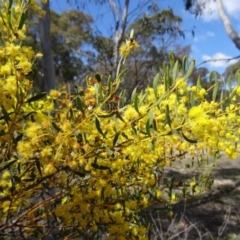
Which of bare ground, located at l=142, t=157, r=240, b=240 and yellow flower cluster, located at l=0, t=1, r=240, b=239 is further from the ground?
yellow flower cluster, located at l=0, t=1, r=240, b=239

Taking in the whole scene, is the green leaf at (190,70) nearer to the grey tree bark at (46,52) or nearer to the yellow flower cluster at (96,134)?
the yellow flower cluster at (96,134)

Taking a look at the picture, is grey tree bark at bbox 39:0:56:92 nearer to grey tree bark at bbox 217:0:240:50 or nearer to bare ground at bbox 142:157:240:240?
bare ground at bbox 142:157:240:240

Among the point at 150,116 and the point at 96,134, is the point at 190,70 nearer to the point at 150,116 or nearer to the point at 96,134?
the point at 150,116

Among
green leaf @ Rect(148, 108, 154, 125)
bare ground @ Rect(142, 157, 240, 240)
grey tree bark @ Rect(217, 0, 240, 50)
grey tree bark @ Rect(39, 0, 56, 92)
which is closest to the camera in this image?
green leaf @ Rect(148, 108, 154, 125)

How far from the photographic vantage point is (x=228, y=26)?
5.28 metres

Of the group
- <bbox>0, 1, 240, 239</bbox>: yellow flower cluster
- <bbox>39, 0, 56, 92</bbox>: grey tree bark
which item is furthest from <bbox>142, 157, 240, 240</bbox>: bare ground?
<bbox>0, 1, 240, 239</bbox>: yellow flower cluster

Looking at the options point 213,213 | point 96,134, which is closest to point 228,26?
point 213,213

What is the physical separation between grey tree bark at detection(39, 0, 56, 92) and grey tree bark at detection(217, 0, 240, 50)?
Answer: 9.18 ft

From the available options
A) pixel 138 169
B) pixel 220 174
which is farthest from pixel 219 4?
pixel 138 169

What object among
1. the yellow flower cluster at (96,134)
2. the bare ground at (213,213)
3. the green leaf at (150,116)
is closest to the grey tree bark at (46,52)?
the bare ground at (213,213)

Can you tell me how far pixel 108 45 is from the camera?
7.92 meters

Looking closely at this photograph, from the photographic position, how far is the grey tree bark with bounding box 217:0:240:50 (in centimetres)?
494

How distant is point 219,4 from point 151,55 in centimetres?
618

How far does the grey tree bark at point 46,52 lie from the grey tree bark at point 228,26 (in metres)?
2.80
